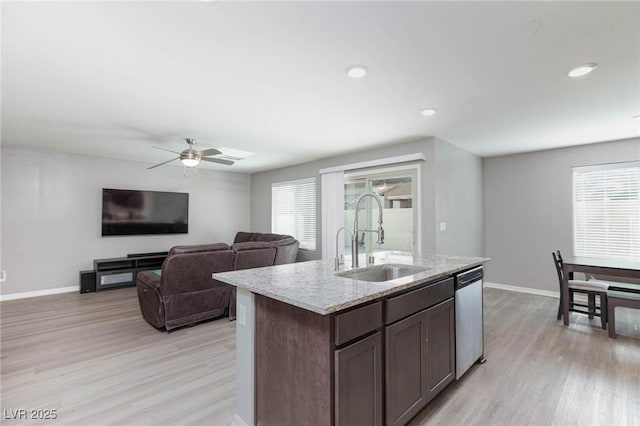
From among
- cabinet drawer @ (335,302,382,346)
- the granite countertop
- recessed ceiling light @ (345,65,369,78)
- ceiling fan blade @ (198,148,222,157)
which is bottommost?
cabinet drawer @ (335,302,382,346)

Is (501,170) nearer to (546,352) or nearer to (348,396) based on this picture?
(546,352)

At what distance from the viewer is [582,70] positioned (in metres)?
2.41

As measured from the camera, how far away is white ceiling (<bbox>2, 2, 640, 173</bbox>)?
69.5 inches

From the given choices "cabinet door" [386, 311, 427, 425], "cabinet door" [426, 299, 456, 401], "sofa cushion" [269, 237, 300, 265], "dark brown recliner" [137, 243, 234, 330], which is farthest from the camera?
"sofa cushion" [269, 237, 300, 265]

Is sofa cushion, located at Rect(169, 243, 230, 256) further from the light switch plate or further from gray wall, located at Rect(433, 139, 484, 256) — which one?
gray wall, located at Rect(433, 139, 484, 256)

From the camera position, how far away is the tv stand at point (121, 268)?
5.42m

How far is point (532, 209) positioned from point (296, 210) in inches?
178

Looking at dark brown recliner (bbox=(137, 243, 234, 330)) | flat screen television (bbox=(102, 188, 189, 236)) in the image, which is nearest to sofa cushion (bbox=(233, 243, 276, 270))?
dark brown recliner (bbox=(137, 243, 234, 330))

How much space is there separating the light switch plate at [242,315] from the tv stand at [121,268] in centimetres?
487

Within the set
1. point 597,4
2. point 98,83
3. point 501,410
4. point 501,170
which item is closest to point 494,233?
point 501,170

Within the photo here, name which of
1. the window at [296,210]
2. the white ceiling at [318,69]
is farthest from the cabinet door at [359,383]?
the window at [296,210]

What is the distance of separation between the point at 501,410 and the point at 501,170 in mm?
4693

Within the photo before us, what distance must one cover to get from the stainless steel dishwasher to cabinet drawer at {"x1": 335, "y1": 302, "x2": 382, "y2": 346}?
3.49 feet

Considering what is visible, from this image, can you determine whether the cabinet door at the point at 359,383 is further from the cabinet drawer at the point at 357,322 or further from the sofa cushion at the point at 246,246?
the sofa cushion at the point at 246,246
